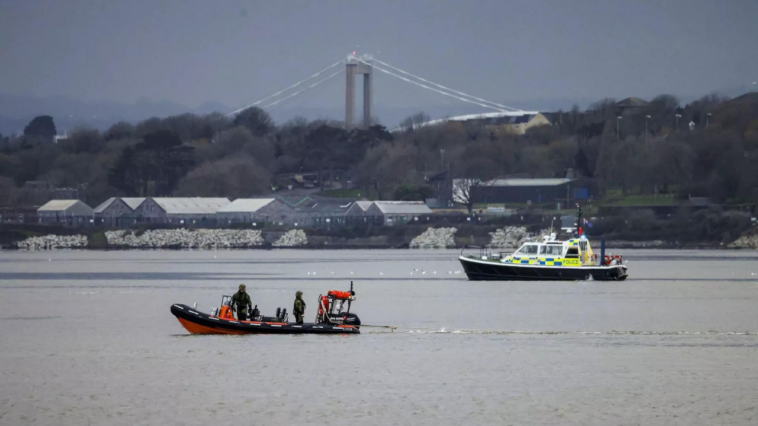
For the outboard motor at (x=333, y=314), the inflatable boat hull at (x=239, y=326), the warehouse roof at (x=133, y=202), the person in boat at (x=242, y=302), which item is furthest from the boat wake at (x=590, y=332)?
the warehouse roof at (x=133, y=202)

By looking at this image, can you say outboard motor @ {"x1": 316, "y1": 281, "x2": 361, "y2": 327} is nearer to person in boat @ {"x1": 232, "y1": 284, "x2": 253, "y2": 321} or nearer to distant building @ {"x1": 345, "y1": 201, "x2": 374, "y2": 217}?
person in boat @ {"x1": 232, "y1": 284, "x2": 253, "y2": 321}

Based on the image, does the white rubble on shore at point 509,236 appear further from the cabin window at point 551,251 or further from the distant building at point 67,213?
the distant building at point 67,213

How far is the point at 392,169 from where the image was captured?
611 ft

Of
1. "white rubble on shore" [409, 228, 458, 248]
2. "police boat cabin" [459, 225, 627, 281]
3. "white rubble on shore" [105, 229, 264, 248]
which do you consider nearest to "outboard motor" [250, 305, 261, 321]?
"police boat cabin" [459, 225, 627, 281]

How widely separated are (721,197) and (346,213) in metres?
46.8

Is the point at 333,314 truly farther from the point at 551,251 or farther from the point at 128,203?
the point at 128,203

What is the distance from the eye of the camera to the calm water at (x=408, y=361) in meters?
25.5

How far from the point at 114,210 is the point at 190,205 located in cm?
1098

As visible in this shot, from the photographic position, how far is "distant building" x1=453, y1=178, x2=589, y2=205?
15650cm

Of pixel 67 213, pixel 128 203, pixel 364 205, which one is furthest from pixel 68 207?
pixel 364 205

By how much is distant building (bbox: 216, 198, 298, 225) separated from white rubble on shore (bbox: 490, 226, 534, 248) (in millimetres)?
36136

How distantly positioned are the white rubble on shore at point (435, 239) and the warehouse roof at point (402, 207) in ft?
35.4

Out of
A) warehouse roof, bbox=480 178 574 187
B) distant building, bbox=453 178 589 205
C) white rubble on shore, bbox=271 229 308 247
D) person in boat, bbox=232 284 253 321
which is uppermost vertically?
warehouse roof, bbox=480 178 574 187

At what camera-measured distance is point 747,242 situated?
124812mm
